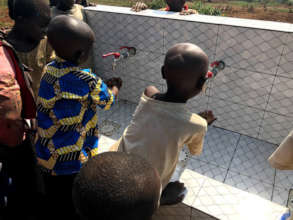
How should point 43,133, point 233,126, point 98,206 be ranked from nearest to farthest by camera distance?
point 98,206 < point 43,133 < point 233,126

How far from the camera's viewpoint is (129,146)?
3.43ft

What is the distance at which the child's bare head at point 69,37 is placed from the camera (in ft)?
3.50

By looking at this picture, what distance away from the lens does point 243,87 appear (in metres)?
2.00

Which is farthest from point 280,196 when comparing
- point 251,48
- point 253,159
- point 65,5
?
point 65,5

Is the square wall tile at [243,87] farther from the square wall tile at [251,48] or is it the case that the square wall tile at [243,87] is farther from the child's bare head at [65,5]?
the child's bare head at [65,5]

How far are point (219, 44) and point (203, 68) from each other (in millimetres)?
1045

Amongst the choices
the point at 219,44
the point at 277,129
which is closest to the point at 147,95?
the point at 219,44

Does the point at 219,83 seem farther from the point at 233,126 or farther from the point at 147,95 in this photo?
the point at 147,95

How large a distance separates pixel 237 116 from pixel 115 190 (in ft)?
5.85

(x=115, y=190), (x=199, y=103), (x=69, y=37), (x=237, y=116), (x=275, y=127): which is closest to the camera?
(x=115, y=190)

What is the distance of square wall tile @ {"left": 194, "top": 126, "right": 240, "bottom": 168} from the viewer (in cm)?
199

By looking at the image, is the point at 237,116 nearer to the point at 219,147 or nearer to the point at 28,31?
the point at 219,147

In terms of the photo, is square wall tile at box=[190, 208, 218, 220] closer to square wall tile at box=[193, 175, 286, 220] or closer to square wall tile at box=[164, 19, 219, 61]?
square wall tile at box=[193, 175, 286, 220]

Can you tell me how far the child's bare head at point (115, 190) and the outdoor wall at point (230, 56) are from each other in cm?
154
